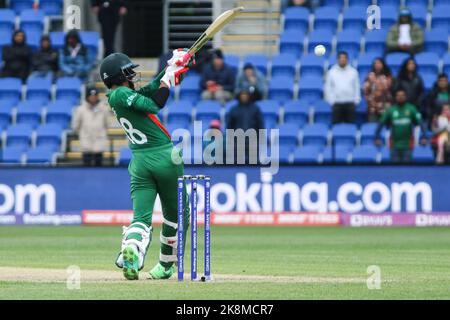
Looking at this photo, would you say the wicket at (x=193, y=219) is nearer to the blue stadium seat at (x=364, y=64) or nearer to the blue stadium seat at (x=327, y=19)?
the blue stadium seat at (x=364, y=64)

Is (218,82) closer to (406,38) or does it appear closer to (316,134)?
(316,134)

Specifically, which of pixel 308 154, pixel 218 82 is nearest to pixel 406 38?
pixel 308 154

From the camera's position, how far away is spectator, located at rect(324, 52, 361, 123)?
69.3 feet

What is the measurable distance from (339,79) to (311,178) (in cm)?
187

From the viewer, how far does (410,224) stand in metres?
20.2

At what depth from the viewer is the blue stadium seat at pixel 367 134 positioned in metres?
21.4

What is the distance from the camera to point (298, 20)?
23.8 meters

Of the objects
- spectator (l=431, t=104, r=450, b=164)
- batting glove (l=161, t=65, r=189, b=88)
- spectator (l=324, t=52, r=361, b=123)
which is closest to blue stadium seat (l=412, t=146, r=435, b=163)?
spectator (l=431, t=104, r=450, b=164)

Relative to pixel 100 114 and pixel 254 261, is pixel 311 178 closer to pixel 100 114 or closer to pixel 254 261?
pixel 100 114

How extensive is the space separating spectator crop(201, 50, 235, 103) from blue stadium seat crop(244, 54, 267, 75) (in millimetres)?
937

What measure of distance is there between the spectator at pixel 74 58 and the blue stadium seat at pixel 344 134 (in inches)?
190

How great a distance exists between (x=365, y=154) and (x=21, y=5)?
808cm

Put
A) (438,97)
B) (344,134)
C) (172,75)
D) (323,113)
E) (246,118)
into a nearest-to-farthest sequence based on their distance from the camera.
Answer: (172,75)
(246,118)
(438,97)
(344,134)
(323,113)

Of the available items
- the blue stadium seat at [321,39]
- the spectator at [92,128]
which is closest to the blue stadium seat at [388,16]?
the blue stadium seat at [321,39]
